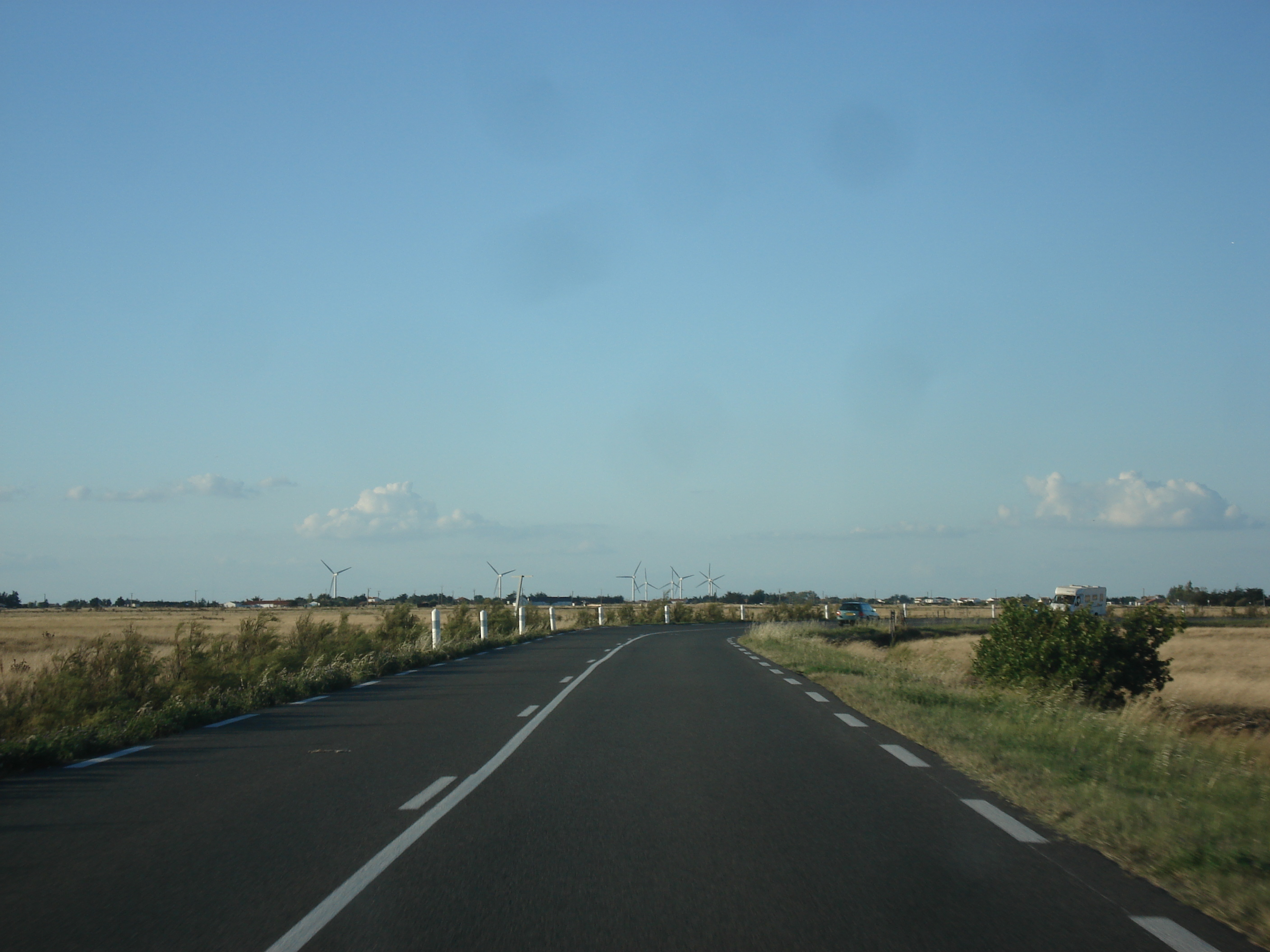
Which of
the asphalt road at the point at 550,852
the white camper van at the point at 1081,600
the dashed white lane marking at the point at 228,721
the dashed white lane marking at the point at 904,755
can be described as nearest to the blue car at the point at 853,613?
the white camper van at the point at 1081,600

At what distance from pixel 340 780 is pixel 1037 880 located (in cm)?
573

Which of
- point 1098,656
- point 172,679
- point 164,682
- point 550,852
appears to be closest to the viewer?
point 550,852

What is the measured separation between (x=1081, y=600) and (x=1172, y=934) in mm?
35842

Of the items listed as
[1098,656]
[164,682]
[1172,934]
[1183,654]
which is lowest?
[1183,654]

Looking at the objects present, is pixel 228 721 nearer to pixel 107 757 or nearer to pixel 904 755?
pixel 107 757

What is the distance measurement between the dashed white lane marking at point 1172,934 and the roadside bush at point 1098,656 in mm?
11940

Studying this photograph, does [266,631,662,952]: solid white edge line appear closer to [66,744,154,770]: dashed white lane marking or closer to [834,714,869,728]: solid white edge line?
[66,744,154,770]: dashed white lane marking

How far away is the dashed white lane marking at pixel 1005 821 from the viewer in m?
6.52

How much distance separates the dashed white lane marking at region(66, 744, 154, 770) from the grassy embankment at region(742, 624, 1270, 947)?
8.14m

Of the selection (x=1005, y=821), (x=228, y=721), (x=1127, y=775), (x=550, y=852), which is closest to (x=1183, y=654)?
(x=1127, y=775)

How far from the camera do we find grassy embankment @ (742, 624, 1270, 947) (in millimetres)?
5605

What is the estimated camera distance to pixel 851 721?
12570mm

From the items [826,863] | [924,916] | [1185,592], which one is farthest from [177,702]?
[1185,592]

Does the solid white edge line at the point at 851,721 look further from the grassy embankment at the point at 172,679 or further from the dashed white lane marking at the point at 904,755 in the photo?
the grassy embankment at the point at 172,679
